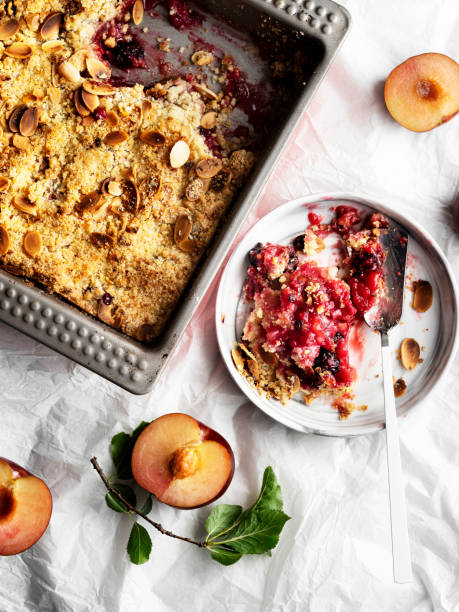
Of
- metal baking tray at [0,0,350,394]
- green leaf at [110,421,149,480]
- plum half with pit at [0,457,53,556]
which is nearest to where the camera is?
metal baking tray at [0,0,350,394]

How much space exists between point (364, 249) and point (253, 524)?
2.60 ft

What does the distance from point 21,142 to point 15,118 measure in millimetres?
63

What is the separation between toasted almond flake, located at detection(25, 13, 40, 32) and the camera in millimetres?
1371

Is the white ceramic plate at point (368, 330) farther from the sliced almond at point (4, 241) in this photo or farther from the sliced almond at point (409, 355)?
the sliced almond at point (4, 241)

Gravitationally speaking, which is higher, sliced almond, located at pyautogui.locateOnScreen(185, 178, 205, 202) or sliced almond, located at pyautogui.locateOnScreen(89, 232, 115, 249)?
sliced almond, located at pyautogui.locateOnScreen(185, 178, 205, 202)

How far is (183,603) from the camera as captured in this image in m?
1.45

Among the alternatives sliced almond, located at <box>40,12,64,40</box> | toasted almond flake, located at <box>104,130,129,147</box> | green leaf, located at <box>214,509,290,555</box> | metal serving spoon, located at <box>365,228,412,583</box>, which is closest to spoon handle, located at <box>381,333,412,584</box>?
metal serving spoon, located at <box>365,228,412,583</box>

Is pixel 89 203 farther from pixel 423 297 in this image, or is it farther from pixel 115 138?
pixel 423 297

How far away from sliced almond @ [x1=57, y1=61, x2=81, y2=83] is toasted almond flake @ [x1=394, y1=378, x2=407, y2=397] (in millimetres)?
1185

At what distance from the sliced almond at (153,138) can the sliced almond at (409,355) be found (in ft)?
2.79

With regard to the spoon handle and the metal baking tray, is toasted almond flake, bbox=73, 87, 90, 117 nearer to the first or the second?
the metal baking tray

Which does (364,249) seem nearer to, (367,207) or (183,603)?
(367,207)

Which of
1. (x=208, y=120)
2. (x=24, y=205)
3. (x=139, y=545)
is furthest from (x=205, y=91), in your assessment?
(x=139, y=545)

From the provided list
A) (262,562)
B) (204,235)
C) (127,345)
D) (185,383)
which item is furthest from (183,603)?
(204,235)
